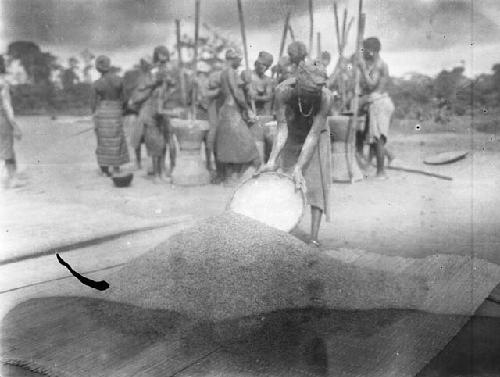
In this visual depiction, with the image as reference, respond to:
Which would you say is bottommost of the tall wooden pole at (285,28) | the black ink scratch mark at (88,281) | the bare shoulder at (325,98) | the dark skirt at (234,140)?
the black ink scratch mark at (88,281)

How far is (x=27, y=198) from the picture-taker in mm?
4836

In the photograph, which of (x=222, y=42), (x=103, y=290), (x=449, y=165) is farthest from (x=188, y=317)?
(x=449, y=165)

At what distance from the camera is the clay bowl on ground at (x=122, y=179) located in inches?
233

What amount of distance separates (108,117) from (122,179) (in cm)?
64

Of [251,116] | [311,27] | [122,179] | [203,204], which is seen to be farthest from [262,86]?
[122,179]

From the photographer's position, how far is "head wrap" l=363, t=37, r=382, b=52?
14.7 feet

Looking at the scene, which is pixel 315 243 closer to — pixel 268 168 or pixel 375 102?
pixel 268 168

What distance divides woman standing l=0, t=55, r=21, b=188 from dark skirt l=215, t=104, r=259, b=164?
177 centimetres

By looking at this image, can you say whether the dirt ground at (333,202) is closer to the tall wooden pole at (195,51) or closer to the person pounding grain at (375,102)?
the person pounding grain at (375,102)

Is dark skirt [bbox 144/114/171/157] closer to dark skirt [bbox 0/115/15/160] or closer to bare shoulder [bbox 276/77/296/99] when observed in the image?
dark skirt [bbox 0/115/15/160]

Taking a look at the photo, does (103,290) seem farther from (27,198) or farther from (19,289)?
(27,198)

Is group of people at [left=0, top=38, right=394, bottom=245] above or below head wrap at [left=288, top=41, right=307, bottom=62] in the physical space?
below

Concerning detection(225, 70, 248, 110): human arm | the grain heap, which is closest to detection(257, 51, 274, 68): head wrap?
detection(225, 70, 248, 110): human arm

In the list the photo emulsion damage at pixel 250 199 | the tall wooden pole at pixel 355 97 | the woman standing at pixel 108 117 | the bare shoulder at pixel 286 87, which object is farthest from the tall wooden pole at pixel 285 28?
the woman standing at pixel 108 117
